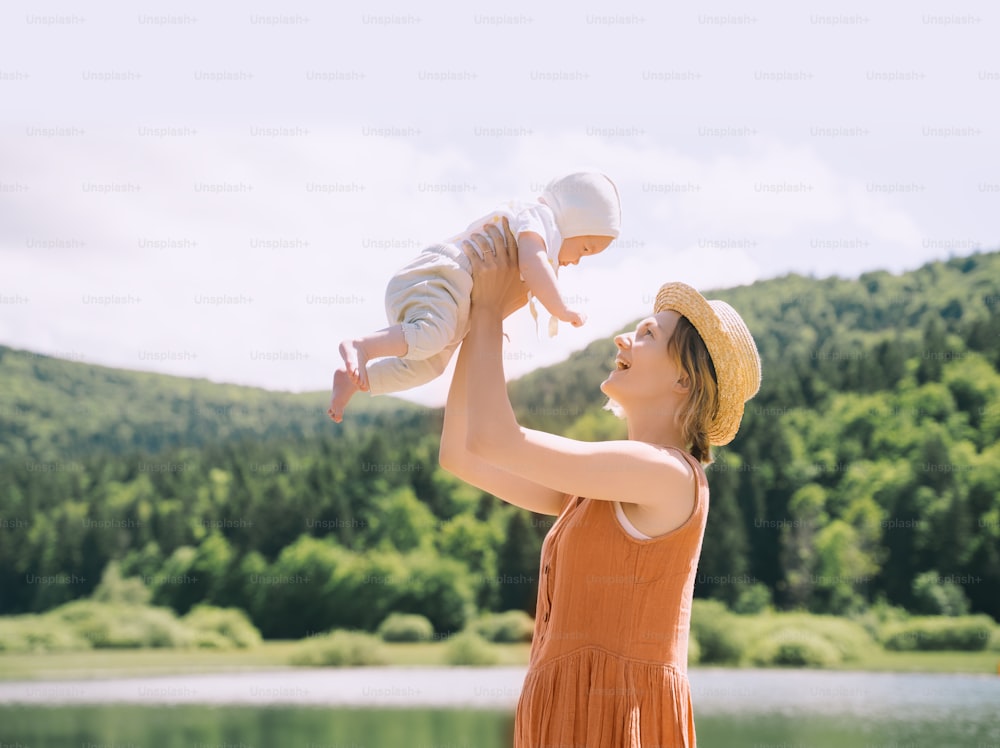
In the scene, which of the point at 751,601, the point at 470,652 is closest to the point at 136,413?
the point at 470,652

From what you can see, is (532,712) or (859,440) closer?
(532,712)

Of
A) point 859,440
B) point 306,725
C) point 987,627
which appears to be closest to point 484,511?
point 859,440

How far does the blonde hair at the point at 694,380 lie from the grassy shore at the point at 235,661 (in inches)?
995

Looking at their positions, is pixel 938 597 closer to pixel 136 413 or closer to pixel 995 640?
pixel 995 640

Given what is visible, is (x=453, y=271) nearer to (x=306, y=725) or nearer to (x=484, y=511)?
(x=306, y=725)

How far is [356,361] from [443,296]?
8.1 inches

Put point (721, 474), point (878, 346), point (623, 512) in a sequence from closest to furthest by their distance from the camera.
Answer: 1. point (623, 512)
2. point (721, 474)
3. point (878, 346)

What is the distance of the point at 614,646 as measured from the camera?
2064 millimetres

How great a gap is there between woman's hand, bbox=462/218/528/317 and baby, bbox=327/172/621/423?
0.02 m

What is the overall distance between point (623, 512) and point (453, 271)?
0.55m

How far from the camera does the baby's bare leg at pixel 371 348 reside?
2.17 metres

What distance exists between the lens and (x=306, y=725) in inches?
677

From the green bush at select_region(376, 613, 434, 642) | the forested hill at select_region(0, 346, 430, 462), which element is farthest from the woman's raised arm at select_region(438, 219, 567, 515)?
the forested hill at select_region(0, 346, 430, 462)

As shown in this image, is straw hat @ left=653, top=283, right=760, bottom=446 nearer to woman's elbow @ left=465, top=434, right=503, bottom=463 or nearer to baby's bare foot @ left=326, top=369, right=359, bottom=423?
woman's elbow @ left=465, top=434, right=503, bottom=463
